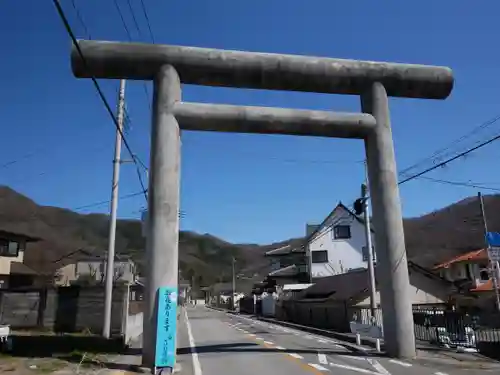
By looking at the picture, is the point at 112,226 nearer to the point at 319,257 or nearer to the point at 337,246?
the point at 319,257

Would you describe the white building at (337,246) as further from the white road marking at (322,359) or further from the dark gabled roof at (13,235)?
the white road marking at (322,359)

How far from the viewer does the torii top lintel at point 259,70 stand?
12508 millimetres

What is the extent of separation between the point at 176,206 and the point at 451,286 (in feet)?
75.5

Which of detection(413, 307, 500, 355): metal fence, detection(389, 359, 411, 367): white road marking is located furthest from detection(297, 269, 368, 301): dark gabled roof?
detection(389, 359, 411, 367): white road marking

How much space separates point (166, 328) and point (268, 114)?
681cm

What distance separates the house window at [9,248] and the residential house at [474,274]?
34.9m

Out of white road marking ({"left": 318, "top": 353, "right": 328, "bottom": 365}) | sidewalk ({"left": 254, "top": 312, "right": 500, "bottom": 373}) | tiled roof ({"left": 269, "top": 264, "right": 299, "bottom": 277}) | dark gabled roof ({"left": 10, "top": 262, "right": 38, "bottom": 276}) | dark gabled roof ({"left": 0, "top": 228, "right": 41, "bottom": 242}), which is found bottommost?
sidewalk ({"left": 254, "top": 312, "right": 500, "bottom": 373})

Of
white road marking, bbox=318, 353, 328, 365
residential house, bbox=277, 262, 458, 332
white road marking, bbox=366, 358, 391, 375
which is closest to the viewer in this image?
white road marking, bbox=366, 358, 391, 375

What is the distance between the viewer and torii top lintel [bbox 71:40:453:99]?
1251 centimetres

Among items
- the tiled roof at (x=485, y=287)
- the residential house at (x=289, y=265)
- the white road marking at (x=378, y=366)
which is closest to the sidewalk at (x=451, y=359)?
the white road marking at (x=378, y=366)

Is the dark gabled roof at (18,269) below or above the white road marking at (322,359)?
above

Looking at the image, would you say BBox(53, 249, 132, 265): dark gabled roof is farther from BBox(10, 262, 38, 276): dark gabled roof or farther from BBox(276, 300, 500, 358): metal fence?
BBox(276, 300, 500, 358): metal fence

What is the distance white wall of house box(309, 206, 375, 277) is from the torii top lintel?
33.1 metres

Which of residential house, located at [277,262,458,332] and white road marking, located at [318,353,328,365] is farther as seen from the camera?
residential house, located at [277,262,458,332]
